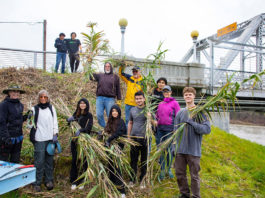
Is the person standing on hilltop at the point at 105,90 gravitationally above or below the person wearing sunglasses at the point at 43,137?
above

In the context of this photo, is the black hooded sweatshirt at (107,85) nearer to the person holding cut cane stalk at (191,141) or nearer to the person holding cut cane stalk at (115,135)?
the person holding cut cane stalk at (115,135)

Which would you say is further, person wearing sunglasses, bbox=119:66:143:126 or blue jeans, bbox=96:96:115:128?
blue jeans, bbox=96:96:115:128

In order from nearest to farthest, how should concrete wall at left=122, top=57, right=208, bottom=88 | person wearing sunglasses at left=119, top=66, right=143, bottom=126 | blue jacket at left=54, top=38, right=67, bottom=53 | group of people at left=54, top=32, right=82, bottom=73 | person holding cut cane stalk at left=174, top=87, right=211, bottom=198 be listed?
person holding cut cane stalk at left=174, top=87, right=211, bottom=198 → person wearing sunglasses at left=119, top=66, right=143, bottom=126 → group of people at left=54, top=32, right=82, bottom=73 → blue jacket at left=54, top=38, right=67, bottom=53 → concrete wall at left=122, top=57, right=208, bottom=88

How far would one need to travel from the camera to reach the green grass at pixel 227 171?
153 inches

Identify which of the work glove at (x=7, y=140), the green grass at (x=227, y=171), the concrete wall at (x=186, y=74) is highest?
the concrete wall at (x=186, y=74)

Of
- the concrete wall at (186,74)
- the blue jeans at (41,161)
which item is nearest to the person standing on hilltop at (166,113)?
the blue jeans at (41,161)

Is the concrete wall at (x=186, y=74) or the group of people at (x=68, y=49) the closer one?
the group of people at (x=68, y=49)

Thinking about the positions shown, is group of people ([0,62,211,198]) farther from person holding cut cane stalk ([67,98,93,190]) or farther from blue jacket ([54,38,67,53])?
blue jacket ([54,38,67,53])

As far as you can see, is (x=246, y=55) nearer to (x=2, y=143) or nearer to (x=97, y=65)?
(x=97, y=65)

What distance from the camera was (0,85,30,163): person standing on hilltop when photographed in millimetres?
2955

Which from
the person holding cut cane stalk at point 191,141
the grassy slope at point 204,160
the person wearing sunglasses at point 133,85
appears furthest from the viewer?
the person wearing sunglasses at point 133,85

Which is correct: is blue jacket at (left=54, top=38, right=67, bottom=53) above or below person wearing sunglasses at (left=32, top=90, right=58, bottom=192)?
above

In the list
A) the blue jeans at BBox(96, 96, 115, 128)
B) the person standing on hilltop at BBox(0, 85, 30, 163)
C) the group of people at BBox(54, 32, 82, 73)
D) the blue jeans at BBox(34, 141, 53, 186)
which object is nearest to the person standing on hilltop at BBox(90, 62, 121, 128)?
the blue jeans at BBox(96, 96, 115, 128)

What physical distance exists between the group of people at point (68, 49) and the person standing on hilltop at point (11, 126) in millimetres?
4053
